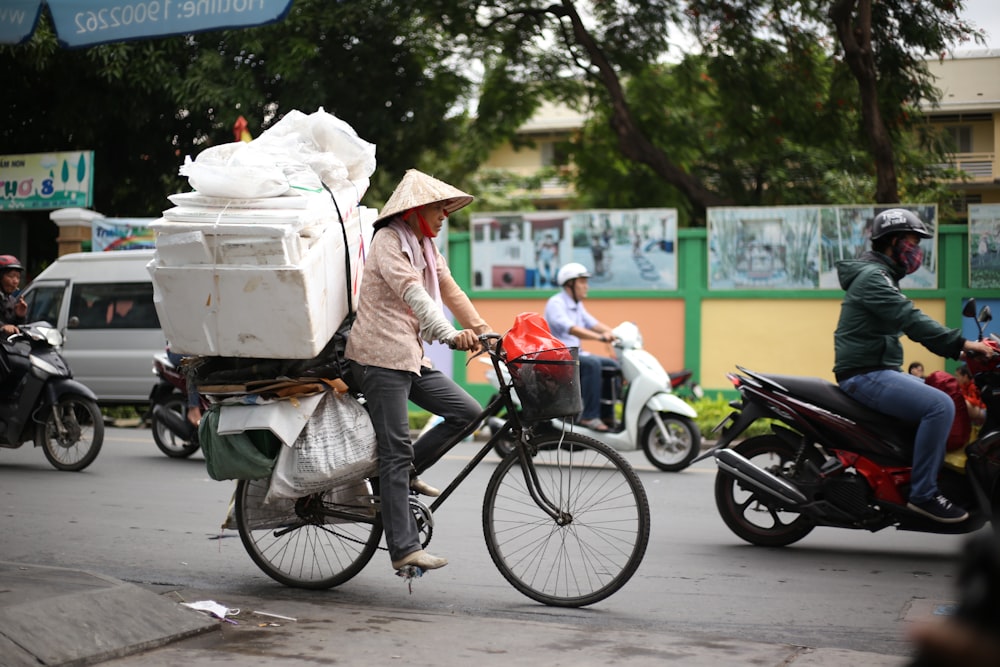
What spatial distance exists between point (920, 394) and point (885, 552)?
3.65ft

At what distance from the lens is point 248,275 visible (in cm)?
465

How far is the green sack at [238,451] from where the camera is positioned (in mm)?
4910

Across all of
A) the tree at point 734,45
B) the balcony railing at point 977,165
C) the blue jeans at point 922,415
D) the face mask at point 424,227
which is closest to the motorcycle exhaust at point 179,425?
the face mask at point 424,227

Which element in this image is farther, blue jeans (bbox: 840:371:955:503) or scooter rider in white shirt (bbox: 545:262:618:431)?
scooter rider in white shirt (bbox: 545:262:618:431)

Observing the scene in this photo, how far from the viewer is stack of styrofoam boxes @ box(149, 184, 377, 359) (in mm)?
4617

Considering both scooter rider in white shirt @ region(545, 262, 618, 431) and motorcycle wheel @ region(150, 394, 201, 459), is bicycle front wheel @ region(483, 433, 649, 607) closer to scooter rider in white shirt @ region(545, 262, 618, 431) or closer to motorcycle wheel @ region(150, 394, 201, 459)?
scooter rider in white shirt @ region(545, 262, 618, 431)

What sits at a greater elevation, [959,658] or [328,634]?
[959,658]

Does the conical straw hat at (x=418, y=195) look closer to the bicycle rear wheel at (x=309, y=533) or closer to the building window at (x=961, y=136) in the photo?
the bicycle rear wheel at (x=309, y=533)

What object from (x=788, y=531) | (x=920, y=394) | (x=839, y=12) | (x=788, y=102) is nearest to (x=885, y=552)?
(x=788, y=531)

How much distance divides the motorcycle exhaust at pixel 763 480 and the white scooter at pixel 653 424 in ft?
12.0

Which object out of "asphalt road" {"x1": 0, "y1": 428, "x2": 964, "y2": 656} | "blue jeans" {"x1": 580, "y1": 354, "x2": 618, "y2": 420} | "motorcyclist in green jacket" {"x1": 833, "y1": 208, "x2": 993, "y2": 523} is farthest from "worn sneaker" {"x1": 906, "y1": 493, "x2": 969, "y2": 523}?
"blue jeans" {"x1": 580, "y1": 354, "x2": 618, "y2": 420}

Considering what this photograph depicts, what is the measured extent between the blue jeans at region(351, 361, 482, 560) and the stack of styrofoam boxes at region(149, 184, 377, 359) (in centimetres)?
30

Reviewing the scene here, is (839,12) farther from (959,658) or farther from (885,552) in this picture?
(959,658)

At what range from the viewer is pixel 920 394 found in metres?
5.86
